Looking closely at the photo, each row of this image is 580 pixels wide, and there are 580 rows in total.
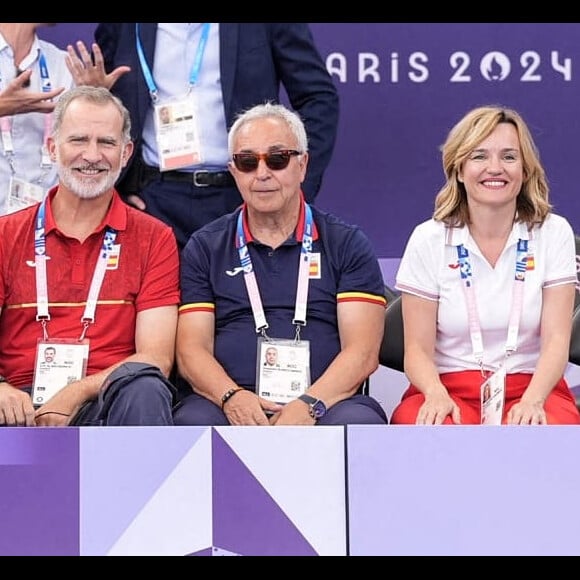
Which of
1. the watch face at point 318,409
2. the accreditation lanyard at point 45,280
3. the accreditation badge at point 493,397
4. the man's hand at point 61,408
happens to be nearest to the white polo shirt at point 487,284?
the accreditation badge at point 493,397

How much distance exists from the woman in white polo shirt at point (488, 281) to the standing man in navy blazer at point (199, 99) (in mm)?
764

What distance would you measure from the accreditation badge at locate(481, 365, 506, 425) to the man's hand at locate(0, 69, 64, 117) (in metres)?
1.77

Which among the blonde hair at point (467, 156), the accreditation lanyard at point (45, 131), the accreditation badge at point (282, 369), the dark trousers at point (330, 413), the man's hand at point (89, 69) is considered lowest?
the dark trousers at point (330, 413)

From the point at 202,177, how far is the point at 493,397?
1.37 meters

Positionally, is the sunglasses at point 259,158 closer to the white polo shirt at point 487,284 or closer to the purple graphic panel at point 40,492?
the white polo shirt at point 487,284

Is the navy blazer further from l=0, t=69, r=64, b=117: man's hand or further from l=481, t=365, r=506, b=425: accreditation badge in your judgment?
l=481, t=365, r=506, b=425: accreditation badge

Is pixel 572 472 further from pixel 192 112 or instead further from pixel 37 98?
pixel 37 98

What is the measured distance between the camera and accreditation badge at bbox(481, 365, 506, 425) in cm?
367

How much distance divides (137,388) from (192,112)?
1.38 metres

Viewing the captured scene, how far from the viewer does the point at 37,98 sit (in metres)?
4.63

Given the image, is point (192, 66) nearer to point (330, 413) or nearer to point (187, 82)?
point (187, 82)

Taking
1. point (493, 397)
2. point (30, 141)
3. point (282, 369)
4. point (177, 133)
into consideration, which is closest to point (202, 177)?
point (177, 133)

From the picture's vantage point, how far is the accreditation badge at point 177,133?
4574 millimetres

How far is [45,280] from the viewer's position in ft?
13.0
